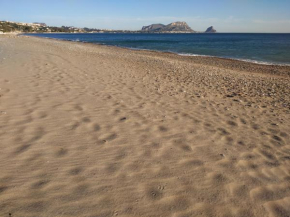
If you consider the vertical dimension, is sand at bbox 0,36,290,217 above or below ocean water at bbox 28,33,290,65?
above

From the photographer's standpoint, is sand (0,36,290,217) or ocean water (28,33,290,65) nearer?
sand (0,36,290,217)

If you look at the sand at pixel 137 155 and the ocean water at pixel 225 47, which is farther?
the ocean water at pixel 225 47

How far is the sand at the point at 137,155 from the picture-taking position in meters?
2.39

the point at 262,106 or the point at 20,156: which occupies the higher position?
the point at 20,156

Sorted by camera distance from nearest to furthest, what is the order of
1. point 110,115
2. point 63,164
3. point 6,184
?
point 6,184, point 63,164, point 110,115

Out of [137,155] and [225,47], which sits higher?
[137,155]

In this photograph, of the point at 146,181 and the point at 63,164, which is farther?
the point at 63,164

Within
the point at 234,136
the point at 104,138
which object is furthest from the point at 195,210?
the point at 234,136

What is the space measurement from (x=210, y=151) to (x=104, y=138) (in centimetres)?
180

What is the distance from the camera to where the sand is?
2387mm

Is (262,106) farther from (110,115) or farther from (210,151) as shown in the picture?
(110,115)

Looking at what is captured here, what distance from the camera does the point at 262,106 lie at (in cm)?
649

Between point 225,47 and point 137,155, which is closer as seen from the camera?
point 137,155

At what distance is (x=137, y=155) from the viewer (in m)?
3.31
